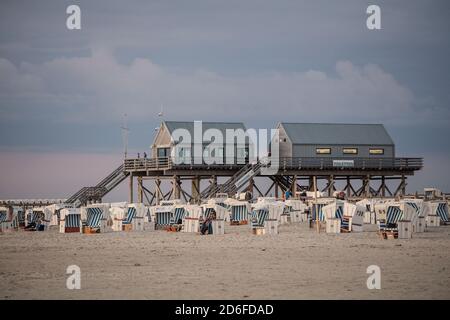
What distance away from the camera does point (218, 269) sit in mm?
22219

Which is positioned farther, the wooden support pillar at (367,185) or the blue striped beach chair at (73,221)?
the wooden support pillar at (367,185)

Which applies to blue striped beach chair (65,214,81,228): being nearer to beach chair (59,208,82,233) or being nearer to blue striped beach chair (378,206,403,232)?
beach chair (59,208,82,233)

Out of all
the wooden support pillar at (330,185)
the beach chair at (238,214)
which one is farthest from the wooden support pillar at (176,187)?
the beach chair at (238,214)

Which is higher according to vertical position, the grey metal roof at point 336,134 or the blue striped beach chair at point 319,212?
the grey metal roof at point 336,134

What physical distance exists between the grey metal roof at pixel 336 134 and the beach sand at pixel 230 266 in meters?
35.0

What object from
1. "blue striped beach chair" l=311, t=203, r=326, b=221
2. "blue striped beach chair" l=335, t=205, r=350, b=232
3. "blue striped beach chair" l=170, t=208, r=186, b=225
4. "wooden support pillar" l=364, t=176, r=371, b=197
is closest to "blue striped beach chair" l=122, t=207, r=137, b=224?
"blue striped beach chair" l=170, t=208, r=186, b=225

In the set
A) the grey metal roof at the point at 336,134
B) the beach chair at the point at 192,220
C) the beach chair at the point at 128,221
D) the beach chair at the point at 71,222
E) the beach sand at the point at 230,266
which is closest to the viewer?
the beach sand at the point at 230,266

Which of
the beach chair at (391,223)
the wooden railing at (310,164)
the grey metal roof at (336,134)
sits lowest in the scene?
the beach chair at (391,223)

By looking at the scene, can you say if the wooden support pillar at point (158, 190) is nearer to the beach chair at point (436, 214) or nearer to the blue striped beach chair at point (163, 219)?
the blue striped beach chair at point (163, 219)

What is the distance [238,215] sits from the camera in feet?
145

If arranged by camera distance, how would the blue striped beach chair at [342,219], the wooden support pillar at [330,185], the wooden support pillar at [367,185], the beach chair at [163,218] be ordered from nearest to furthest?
the blue striped beach chair at [342,219]
the beach chair at [163,218]
the wooden support pillar at [330,185]
the wooden support pillar at [367,185]

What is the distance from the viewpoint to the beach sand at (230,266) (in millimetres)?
18422

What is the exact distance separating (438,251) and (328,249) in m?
3.11
